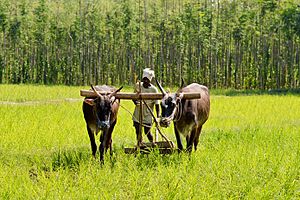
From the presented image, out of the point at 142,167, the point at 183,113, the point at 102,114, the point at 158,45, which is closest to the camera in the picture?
the point at 142,167

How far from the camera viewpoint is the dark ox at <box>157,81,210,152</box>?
23.3 feet

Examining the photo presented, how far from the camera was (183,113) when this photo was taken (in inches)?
300

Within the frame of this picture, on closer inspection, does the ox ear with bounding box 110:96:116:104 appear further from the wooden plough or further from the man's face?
the man's face

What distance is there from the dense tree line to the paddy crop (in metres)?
23.9

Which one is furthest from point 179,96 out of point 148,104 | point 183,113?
point 148,104

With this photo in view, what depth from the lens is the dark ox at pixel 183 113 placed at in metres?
7.10

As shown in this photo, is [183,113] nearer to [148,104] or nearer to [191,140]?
[191,140]

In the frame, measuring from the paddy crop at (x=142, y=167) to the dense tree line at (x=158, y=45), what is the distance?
78.3 ft

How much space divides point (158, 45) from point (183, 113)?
32.6 metres

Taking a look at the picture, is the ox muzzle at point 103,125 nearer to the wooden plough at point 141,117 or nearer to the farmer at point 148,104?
the wooden plough at point 141,117

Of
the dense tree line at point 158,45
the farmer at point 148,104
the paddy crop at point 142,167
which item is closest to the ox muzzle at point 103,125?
the paddy crop at point 142,167

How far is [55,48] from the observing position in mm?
41250

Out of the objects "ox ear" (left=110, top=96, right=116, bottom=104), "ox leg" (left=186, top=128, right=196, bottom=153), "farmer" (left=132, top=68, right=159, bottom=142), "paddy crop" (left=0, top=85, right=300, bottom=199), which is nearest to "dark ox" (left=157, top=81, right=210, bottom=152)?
"ox leg" (left=186, top=128, right=196, bottom=153)

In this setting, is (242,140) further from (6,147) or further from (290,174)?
(6,147)
